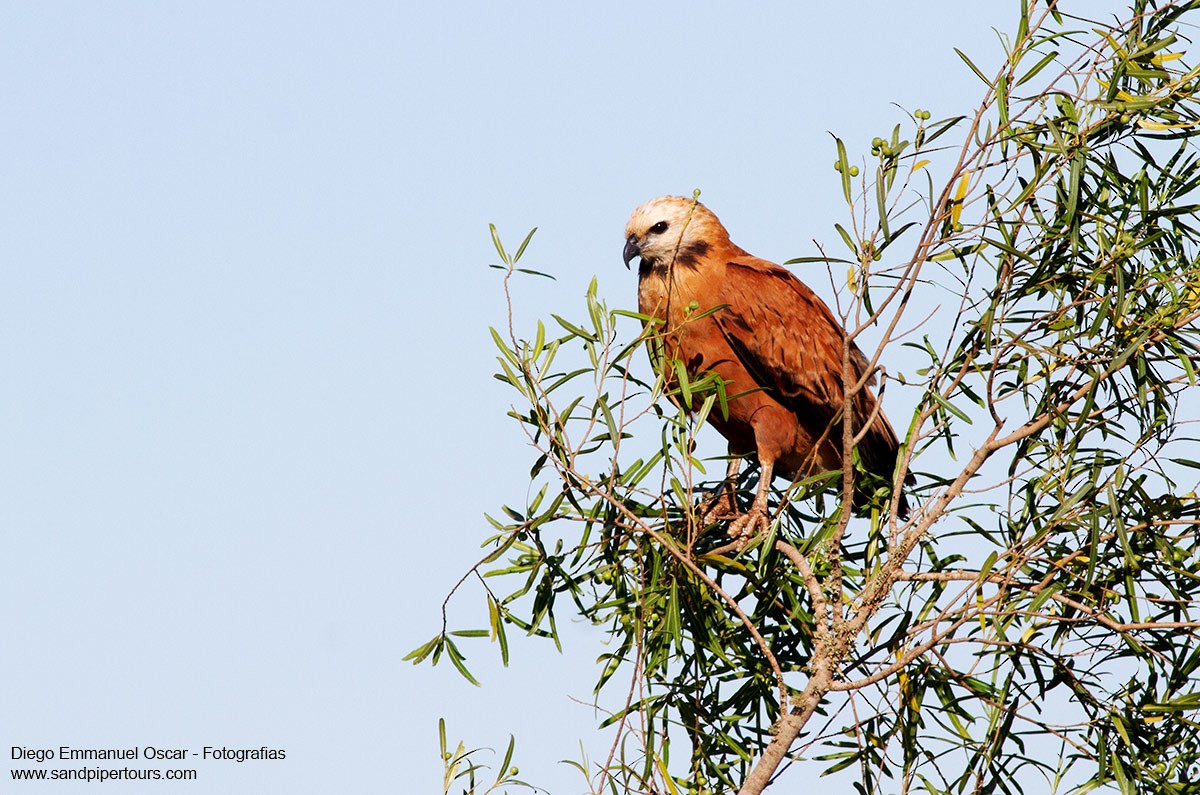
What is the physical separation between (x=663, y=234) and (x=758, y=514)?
1.43m

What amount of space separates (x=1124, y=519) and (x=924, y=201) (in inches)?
42.2

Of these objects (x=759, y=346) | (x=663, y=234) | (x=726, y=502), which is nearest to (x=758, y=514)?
(x=726, y=502)

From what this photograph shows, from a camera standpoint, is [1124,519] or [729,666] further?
[729,666]

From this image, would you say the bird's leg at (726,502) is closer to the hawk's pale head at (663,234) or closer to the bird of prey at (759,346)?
the bird of prey at (759,346)

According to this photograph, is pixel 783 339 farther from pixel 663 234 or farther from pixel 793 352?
pixel 663 234

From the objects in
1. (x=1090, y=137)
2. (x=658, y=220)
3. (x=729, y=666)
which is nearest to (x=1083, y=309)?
(x=1090, y=137)

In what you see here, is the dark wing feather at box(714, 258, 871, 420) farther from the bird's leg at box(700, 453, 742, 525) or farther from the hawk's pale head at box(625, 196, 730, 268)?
the bird's leg at box(700, 453, 742, 525)

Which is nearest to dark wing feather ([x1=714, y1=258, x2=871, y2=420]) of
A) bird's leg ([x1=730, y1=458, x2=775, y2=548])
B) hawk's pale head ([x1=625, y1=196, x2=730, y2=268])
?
hawk's pale head ([x1=625, y1=196, x2=730, y2=268])

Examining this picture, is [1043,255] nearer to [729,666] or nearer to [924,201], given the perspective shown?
[924,201]

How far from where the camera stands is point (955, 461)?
146 inches

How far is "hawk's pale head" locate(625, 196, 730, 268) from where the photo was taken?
224 inches

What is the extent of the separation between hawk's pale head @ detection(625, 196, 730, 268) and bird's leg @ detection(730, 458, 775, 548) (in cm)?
108

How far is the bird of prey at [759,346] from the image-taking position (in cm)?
543

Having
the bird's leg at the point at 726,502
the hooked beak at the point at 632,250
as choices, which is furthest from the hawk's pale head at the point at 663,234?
the bird's leg at the point at 726,502
